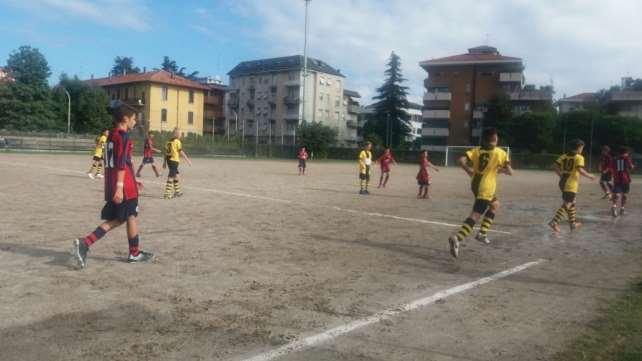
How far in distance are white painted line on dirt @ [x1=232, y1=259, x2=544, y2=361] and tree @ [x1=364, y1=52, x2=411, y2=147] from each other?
81401 mm

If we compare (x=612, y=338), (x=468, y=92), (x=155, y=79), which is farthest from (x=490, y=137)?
(x=155, y=79)

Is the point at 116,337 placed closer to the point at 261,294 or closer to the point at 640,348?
the point at 261,294

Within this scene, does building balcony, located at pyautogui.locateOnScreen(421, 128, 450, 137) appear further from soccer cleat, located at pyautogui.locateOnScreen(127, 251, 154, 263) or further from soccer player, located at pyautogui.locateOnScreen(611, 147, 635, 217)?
soccer cleat, located at pyautogui.locateOnScreen(127, 251, 154, 263)

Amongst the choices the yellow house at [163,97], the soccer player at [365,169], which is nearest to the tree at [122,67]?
the yellow house at [163,97]

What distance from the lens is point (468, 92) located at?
87.2 m

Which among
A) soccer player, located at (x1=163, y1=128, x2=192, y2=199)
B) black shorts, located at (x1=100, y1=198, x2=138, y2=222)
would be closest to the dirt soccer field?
black shorts, located at (x1=100, y1=198, x2=138, y2=222)

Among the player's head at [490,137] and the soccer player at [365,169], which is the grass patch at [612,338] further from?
the soccer player at [365,169]

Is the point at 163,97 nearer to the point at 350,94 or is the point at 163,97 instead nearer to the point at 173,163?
the point at 350,94

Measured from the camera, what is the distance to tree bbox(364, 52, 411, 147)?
8800cm

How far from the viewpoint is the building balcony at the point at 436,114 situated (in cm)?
8919

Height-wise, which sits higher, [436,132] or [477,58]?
[477,58]

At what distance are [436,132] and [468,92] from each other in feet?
25.3

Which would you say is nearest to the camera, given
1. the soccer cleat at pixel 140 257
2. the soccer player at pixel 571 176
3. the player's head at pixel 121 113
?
the player's head at pixel 121 113

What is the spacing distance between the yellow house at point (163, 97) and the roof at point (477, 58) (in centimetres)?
3804
